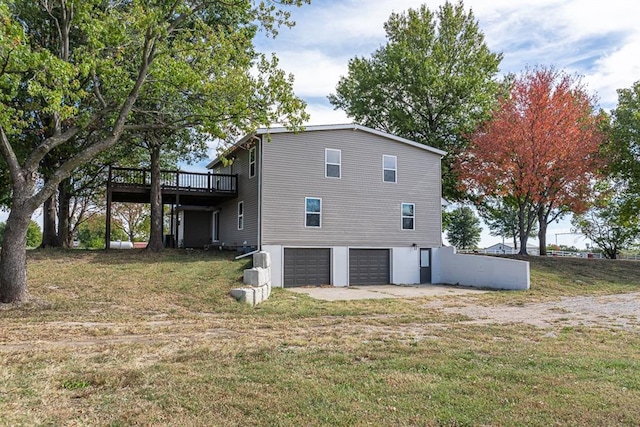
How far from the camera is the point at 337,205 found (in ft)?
61.0

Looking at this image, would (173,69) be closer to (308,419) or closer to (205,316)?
(205,316)

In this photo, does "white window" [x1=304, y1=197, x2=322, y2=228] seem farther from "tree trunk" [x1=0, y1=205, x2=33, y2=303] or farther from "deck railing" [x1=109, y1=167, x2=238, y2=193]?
"tree trunk" [x1=0, y1=205, x2=33, y2=303]

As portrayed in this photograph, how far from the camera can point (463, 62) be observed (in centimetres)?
2750

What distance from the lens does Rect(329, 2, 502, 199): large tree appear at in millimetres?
25828

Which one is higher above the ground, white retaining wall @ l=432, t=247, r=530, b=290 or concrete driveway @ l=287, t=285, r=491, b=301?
white retaining wall @ l=432, t=247, r=530, b=290

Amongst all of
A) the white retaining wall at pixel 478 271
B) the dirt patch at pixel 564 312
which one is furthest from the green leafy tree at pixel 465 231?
the dirt patch at pixel 564 312

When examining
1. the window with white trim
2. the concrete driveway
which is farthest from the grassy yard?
the window with white trim

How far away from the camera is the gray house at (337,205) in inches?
691

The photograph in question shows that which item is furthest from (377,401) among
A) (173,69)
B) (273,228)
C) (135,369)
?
(273,228)

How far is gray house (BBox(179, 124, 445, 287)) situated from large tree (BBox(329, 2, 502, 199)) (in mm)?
6321

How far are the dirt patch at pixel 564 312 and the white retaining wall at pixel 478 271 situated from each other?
2665 millimetres

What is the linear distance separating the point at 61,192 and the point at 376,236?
661 inches

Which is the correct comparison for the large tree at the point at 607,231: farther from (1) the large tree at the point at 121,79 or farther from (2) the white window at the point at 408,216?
(1) the large tree at the point at 121,79

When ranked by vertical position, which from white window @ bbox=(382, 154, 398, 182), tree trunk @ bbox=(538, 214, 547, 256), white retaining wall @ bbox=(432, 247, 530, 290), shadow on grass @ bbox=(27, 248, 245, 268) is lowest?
white retaining wall @ bbox=(432, 247, 530, 290)
